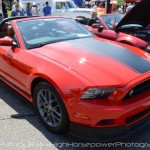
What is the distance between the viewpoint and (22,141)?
135 inches

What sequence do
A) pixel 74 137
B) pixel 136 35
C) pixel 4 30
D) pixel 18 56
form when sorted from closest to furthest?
1. pixel 74 137
2. pixel 18 56
3. pixel 4 30
4. pixel 136 35

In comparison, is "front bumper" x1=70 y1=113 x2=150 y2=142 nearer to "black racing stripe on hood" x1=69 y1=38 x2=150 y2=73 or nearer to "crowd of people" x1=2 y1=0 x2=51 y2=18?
"black racing stripe on hood" x1=69 y1=38 x2=150 y2=73

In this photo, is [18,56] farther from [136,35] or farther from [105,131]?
[136,35]

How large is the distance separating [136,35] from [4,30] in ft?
11.3

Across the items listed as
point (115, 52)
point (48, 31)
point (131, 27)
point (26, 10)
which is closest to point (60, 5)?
point (26, 10)

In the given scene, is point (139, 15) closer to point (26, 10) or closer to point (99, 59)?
point (99, 59)

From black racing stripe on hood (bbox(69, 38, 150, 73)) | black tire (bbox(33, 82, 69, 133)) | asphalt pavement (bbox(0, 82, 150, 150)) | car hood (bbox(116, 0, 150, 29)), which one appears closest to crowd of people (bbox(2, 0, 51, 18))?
car hood (bbox(116, 0, 150, 29))

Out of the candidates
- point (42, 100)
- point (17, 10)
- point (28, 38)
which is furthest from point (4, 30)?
point (17, 10)

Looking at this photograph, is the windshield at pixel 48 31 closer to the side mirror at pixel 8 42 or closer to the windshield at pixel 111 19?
the side mirror at pixel 8 42

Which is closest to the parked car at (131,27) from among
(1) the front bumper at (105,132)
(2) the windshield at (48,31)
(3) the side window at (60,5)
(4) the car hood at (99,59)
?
(2) the windshield at (48,31)

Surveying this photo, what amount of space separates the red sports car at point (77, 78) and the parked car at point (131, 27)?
202cm

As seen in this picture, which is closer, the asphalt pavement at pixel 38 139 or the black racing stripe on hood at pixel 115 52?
the asphalt pavement at pixel 38 139

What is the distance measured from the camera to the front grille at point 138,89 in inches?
120

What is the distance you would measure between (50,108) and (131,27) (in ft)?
14.8
